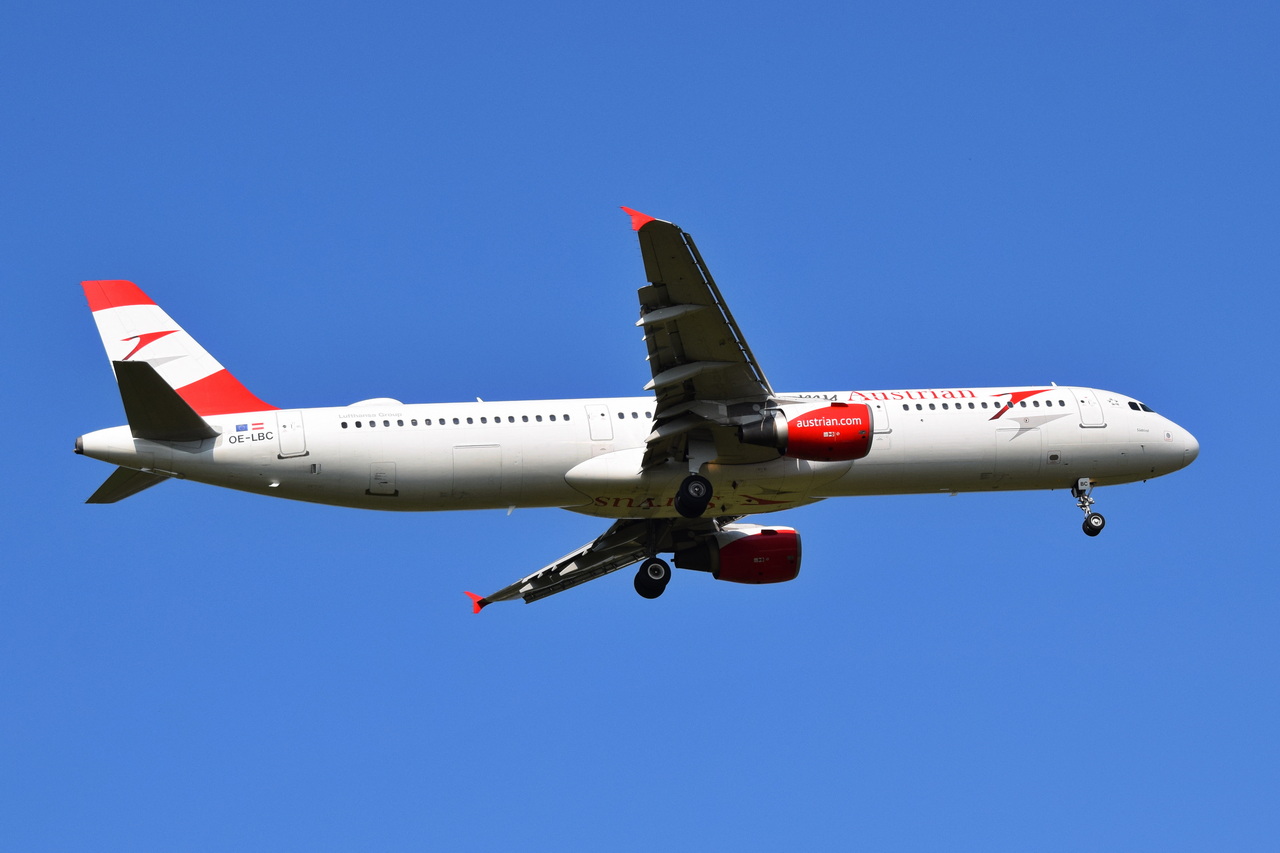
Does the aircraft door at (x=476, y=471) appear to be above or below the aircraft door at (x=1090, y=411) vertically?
below

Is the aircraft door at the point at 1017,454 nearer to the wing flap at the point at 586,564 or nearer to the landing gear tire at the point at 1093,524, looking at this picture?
the landing gear tire at the point at 1093,524

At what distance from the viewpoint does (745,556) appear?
42.7m

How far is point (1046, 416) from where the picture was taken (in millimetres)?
40375

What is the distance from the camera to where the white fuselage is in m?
35.3

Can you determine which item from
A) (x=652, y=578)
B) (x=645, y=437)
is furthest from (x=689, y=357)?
(x=652, y=578)

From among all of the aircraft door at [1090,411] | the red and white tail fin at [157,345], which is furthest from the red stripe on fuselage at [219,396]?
the aircraft door at [1090,411]

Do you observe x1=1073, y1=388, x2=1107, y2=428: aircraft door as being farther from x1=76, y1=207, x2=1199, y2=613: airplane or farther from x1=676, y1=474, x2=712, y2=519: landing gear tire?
x1=676, y1=474, x2=712, y2=519: landing gear tire

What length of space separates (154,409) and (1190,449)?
27.4 m

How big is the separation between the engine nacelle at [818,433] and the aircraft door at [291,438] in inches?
401

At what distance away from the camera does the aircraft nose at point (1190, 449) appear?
42375 mm

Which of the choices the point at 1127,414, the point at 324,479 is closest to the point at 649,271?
the point at 324,479

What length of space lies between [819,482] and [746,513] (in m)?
2.70

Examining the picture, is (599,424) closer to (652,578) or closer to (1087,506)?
(652,578)

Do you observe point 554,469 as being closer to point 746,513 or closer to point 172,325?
point 746,513
